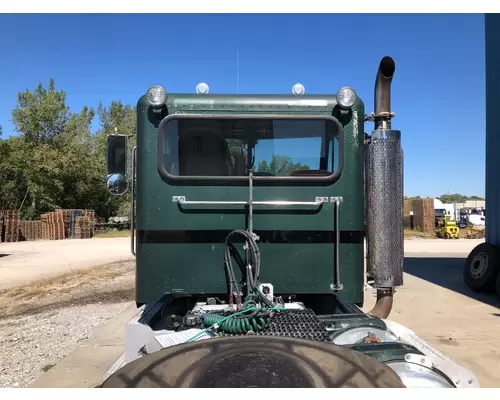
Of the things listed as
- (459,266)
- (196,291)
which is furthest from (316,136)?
(459,266)

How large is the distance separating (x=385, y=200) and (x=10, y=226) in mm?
29119

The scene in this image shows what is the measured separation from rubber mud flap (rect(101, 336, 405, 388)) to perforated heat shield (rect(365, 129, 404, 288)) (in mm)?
1561

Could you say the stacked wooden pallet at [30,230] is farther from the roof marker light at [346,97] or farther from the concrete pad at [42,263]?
the roof marker light at [346,97]

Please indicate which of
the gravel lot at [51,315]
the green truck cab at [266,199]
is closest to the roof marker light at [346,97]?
the green truck cab at [266,199]

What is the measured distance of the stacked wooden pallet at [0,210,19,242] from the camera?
2695 centimetres

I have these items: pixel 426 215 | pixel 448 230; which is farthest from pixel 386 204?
pixel 426 215

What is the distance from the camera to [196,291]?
11.8 ft

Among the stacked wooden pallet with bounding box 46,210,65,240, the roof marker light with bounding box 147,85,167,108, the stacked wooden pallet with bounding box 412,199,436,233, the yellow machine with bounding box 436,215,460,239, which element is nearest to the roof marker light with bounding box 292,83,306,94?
the roof marker light with bounding box 147,85,167,108

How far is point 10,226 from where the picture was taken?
27.4m

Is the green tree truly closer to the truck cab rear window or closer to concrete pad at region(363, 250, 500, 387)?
the truck cab rear window

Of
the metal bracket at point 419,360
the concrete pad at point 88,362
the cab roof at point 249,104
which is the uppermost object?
the cab roof at point 249,104

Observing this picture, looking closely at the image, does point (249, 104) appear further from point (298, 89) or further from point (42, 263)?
point (42, 263)

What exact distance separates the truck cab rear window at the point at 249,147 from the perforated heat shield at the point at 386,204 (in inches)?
13.4

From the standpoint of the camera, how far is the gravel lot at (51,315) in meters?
5.44
